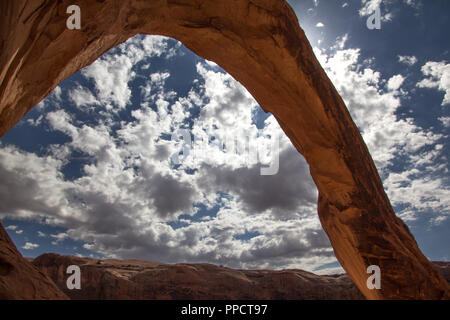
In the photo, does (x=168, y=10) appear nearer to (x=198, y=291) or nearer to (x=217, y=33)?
(x=217, y=33)

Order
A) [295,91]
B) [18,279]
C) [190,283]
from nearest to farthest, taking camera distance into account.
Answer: [18,279] < [295,91] < [190,283]

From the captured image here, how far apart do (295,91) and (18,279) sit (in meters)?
6.66

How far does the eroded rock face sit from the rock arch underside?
2.57 metres

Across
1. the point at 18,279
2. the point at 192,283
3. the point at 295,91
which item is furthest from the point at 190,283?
the point at 18,279

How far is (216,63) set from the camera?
304 inches

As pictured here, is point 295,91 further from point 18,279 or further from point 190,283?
point 190,283

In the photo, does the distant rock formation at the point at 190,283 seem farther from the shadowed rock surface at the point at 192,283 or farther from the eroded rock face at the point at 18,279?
the eroded rock face at the point at 18,279

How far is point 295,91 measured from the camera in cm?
673

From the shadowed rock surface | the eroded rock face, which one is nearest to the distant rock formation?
the shadowed rock surface

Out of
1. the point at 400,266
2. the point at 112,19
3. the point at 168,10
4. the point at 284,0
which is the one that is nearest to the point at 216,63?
the point at 168,10

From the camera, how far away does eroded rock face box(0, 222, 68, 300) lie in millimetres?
2590

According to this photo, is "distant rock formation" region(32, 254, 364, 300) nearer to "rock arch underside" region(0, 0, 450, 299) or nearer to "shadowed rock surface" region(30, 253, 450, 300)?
"shadowed rock surface" region(30, 253, 450, 300)

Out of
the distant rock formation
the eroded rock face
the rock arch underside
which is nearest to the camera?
the eroded rock face
